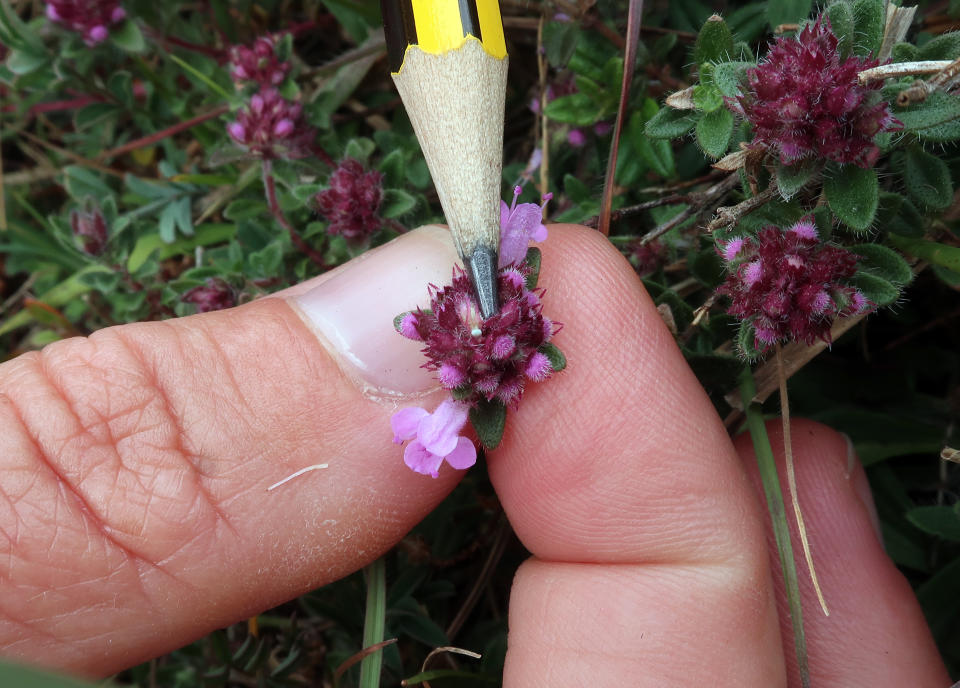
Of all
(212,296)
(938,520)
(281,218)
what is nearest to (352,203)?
(281,218)

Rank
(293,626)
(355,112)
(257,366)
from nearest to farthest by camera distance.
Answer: (257,366) → (293,626) → (355,112)

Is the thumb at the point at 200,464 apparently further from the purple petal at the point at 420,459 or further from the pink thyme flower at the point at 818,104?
the pink thyme flower at the point at 818,104

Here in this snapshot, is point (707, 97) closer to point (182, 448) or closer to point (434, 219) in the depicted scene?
point (434, 219)

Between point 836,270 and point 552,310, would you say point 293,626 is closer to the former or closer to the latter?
point 552,310

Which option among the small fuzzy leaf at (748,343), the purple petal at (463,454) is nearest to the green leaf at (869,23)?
the small fuzzy leaf at (748,343)

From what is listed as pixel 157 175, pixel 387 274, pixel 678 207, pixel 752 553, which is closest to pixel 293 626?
pixel 387 274

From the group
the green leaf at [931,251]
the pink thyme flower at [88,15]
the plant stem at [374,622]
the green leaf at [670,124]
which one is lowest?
the plant stem at [374,622]

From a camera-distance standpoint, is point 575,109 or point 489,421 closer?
point 489,421
